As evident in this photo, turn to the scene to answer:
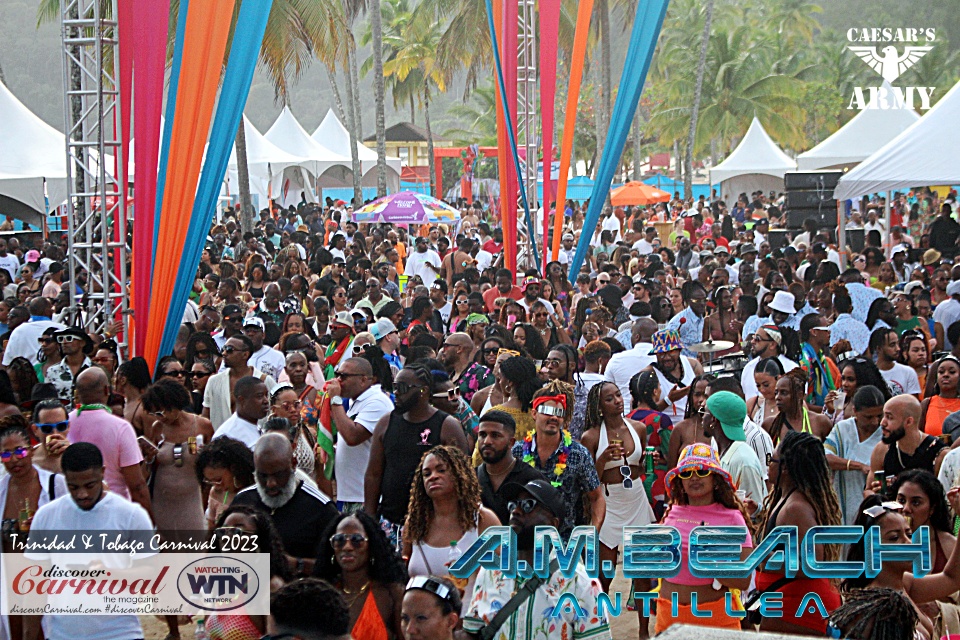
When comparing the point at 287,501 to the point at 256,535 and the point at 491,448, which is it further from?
the point at 491,448

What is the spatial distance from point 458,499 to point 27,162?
64.6 ft

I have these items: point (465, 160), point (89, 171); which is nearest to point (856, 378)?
point (89, 171)

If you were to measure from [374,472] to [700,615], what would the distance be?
6.42 ft

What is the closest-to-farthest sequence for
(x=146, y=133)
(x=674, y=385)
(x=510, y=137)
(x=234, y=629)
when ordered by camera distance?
(x=234, y=629) < (x=674, y=385) < (x=146, y=133) < (x=510, y=137)

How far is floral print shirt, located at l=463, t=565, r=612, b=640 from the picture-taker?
4.18 m

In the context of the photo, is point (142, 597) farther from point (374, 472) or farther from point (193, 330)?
point (193, 330)

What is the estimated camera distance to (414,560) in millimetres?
4840

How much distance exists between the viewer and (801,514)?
4.82m

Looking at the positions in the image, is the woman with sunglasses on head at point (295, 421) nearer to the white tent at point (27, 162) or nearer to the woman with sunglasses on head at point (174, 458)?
the woman with sunglasses on head at point (174, 458)

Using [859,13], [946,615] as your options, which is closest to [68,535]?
[946,615]

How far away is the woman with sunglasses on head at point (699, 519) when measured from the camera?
4.73m

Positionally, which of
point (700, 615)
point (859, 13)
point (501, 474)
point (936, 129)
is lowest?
point (700, 615)

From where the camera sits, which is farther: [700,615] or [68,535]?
[68,535]

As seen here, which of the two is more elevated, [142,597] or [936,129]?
[936,129]
